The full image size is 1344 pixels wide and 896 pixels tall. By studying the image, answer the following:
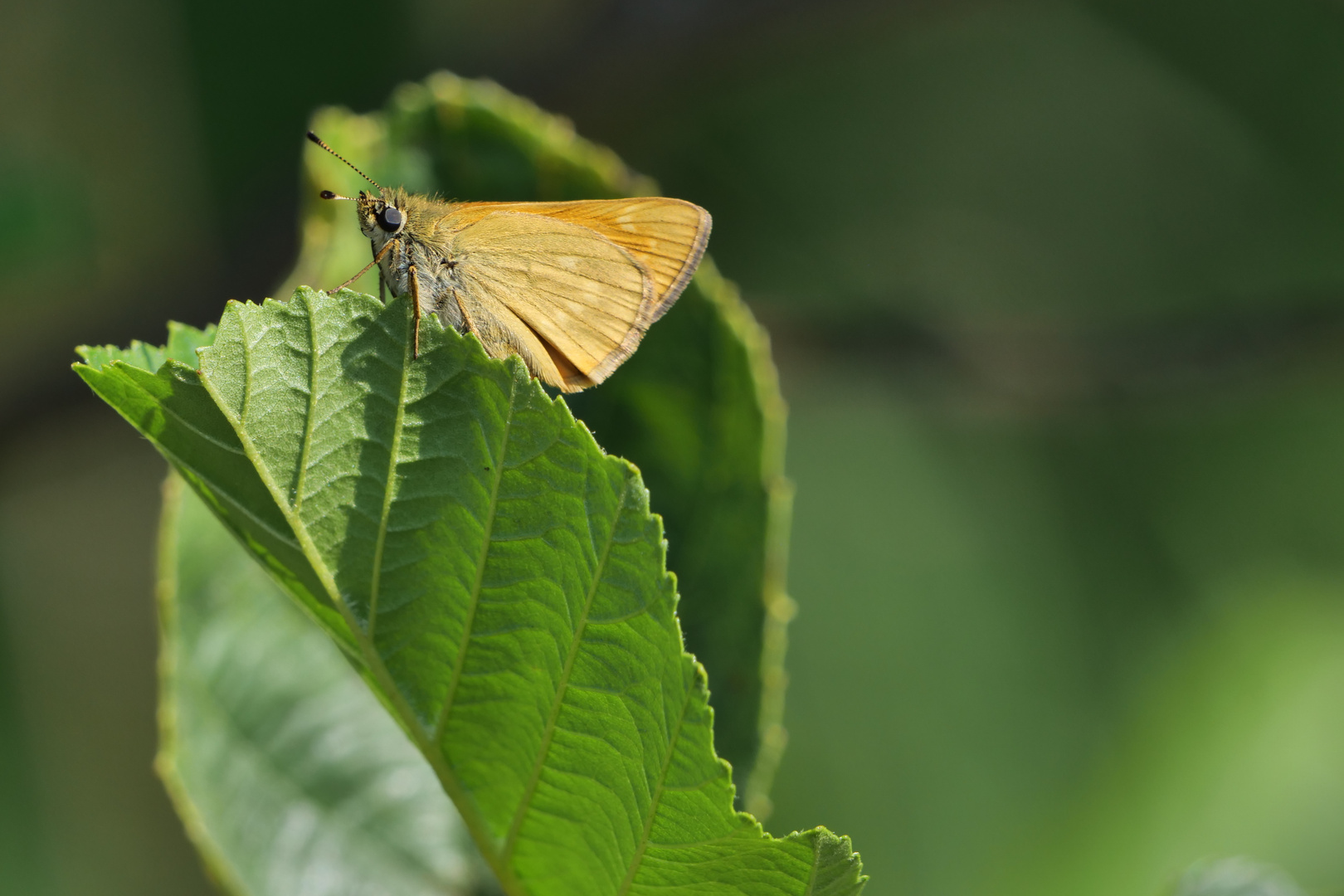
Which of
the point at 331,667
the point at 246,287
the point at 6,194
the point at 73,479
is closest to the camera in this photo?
the point at 331,667

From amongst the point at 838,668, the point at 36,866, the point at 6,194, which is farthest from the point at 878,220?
the point at 36,866

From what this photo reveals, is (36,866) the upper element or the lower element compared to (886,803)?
lower

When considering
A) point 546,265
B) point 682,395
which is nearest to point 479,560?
point 682,395

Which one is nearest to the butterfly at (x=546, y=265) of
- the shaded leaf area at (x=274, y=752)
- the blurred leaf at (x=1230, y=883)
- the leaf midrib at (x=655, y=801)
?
the shaded leaf area at (x=274, y=752)

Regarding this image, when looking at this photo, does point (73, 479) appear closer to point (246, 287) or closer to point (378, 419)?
point (246, 287)

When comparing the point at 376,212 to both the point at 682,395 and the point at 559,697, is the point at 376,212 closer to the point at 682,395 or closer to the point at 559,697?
the point at 682,395

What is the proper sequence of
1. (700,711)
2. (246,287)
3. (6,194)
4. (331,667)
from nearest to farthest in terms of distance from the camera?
(700,711), (331,667), (6,194), (246,287)

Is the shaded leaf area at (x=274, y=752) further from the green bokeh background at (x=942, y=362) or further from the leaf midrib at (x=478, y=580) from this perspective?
the green bokeh background at (x=942, y=362)

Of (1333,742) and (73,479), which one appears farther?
(73,479)
